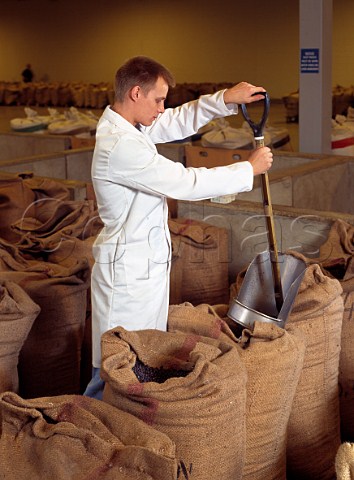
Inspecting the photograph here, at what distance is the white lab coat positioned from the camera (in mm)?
2381

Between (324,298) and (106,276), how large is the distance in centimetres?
70

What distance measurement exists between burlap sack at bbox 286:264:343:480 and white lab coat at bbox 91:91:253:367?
1.50 ft

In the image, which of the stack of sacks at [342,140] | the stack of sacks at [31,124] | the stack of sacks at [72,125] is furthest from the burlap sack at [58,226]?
the stack of sacks at [31,124]

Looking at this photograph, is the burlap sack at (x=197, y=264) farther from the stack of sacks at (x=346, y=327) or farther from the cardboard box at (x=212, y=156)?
the cardboard box at (x=212, y=156)

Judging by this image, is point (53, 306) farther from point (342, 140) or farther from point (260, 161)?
point (342, 140)

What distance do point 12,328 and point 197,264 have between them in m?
1.15

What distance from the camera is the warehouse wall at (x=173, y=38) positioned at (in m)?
16.9

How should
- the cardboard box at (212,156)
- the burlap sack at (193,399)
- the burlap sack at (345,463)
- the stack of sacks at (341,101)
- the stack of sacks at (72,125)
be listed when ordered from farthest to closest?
the stack of sacks at (341,101) < the stack of sacks at (72,125) < the cardboard box at (212,156) < the burlap sack at (193,399) < the burlap sack at (345,463)

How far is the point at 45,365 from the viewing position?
3146 millimetres

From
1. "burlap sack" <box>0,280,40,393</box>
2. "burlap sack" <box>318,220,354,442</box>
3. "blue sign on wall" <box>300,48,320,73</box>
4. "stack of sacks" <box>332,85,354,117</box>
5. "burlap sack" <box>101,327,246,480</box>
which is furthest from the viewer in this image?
"stack of sacks" <box>332,85,354,117</box>

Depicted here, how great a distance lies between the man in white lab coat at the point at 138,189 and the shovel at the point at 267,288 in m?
0.25

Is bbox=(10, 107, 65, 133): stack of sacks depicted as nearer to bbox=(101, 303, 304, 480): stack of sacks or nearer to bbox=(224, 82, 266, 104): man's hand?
bbox=(224, 82, 266, 104): man's hand

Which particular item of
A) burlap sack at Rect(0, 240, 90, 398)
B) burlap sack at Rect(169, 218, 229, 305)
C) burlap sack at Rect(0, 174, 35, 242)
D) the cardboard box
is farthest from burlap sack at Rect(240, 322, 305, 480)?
the cardboard box

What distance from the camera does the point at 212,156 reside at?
20.5ft
